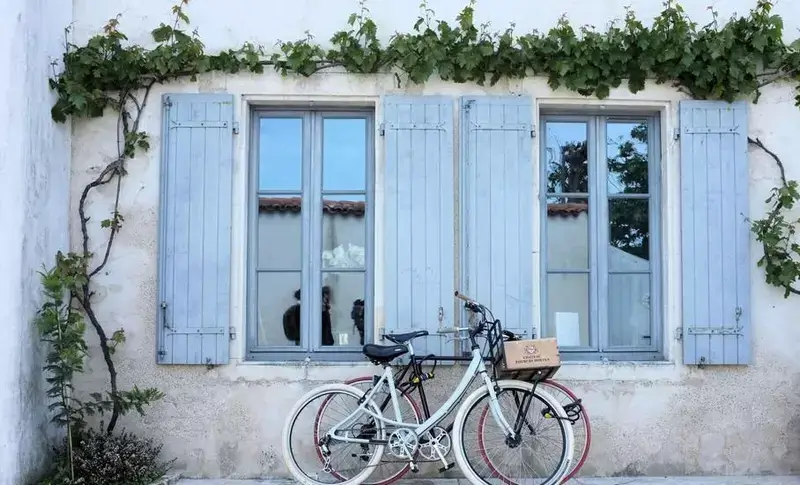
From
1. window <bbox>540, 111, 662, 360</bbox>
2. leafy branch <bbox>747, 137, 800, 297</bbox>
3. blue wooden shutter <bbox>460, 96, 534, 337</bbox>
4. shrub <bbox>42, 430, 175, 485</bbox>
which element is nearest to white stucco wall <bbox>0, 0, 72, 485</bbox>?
shrub <bbox>42, 430, 175, 485</bbox>

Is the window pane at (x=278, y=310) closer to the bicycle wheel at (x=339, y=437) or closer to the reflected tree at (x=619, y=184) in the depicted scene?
the bicycle wheel at (x=339, y=437)

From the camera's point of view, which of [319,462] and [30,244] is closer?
[30,244]

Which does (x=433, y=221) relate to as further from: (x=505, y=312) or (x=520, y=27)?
(x=520, y=27)

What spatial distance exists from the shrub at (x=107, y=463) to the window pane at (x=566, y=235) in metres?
2.91

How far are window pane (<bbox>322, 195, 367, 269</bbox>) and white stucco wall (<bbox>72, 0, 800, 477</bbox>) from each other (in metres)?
0.22

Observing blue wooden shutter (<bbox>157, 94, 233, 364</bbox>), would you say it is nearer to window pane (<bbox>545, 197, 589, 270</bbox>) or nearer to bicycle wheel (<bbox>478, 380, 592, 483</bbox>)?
bicycle wheel (<bbox>478, 380, 592, 483</bbox>)

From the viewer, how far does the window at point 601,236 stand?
534 cm

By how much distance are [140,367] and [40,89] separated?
1.83 meters

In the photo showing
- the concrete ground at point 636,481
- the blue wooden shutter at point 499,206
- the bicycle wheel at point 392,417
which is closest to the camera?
the bicycle wheel at point 392,417

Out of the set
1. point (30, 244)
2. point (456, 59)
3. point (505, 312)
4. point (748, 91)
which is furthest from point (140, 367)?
point (748, 91)

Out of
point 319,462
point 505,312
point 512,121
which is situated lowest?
point 319,462

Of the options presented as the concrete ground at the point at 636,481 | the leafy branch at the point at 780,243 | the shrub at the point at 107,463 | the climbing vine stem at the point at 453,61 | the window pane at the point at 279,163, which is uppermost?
the climbing vine stem at the point at 453,61

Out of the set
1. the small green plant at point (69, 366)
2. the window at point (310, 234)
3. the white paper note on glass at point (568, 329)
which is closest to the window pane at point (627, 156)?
the white paper note on glass at point (568, 329)

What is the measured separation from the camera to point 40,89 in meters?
4.82
